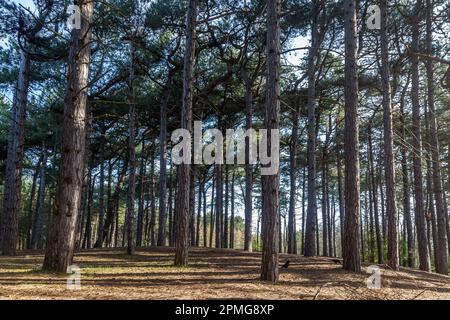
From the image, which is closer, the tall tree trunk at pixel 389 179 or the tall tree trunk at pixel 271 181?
the tall tree trunk at pixel 271 181

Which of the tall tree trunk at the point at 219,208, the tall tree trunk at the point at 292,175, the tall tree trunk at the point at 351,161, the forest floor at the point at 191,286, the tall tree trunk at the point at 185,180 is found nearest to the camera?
the forest floor at the point at 191,286

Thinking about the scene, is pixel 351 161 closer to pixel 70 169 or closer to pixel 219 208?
pixel 70 169

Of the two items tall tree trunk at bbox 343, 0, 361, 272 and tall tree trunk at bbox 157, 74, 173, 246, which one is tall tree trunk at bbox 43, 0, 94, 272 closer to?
tall tree trunk at bbox 343, 0, 361, 272

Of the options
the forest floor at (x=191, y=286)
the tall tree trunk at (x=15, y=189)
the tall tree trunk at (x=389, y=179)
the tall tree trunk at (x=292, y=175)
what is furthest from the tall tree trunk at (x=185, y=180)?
the tall tree trunk at (x=15, y=189)

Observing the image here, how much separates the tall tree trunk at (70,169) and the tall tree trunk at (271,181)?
3.57 metres

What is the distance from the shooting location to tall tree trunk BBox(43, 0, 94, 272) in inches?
263

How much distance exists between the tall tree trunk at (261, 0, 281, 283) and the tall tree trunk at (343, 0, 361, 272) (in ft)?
7.60

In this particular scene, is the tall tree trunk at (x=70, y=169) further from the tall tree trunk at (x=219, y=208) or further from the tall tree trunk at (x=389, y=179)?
the tall tree trunk at (x=219, y=208)

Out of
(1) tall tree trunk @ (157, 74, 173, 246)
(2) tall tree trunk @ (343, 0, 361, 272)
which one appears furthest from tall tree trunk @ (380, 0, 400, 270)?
(1) tall tree trunk @ (157, 74, 173, 246)

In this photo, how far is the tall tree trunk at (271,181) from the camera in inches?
262

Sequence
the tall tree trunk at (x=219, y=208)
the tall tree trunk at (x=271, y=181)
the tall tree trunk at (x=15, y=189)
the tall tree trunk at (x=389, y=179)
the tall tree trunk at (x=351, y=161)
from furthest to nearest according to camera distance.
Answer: the tall tree trunk at (x=219, y=208)
the tall tree trunk at (x=15, y=189)
the tall tree trunk at (x=389, y=179)
the tall tree trunk at (x=351, y=161)
the tall tree trunk at (x=271, y=181)

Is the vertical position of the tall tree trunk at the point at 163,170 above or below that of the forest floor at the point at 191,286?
above
